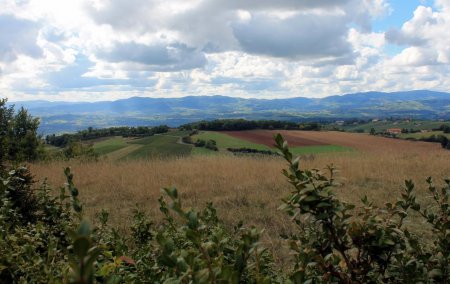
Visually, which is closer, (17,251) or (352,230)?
(352,230)

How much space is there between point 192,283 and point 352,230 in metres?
0.93

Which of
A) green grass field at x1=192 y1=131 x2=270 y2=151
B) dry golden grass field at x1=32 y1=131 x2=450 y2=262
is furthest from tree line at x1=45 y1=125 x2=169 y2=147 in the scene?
dry golden grass field at x1=32 y1=131 x2=450 y2=262

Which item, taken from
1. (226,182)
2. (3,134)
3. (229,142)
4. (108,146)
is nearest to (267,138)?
(229,142)

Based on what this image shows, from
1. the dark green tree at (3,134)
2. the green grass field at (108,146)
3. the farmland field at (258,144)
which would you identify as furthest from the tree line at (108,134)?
the dark green tree at (3,134)

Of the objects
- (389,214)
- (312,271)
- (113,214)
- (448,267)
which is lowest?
(113,214)

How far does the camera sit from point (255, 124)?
4728 centimetres

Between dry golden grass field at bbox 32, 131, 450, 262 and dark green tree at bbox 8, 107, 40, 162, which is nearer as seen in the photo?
dry golden grass field at bbox 32, 131, 450, 262

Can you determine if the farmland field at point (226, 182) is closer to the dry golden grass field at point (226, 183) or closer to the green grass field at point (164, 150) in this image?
the dry golden grass field at point (226, 183)

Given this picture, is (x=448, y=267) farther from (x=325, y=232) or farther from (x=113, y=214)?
(x=113, y=214)

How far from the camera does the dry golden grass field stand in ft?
26.2

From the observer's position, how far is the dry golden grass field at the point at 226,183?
26.2 feet

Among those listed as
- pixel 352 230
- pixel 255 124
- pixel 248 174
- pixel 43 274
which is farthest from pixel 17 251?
pixel 255 124

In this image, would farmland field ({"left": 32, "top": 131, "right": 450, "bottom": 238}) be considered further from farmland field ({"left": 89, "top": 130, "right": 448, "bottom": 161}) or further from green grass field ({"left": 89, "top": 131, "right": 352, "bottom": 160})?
farmland field ({"left": 89, "top": 130, "right": 448, "bottom": 161})

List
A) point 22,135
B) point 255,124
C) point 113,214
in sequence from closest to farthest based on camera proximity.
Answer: point 113,214 < point 22,135 < point 255,124
